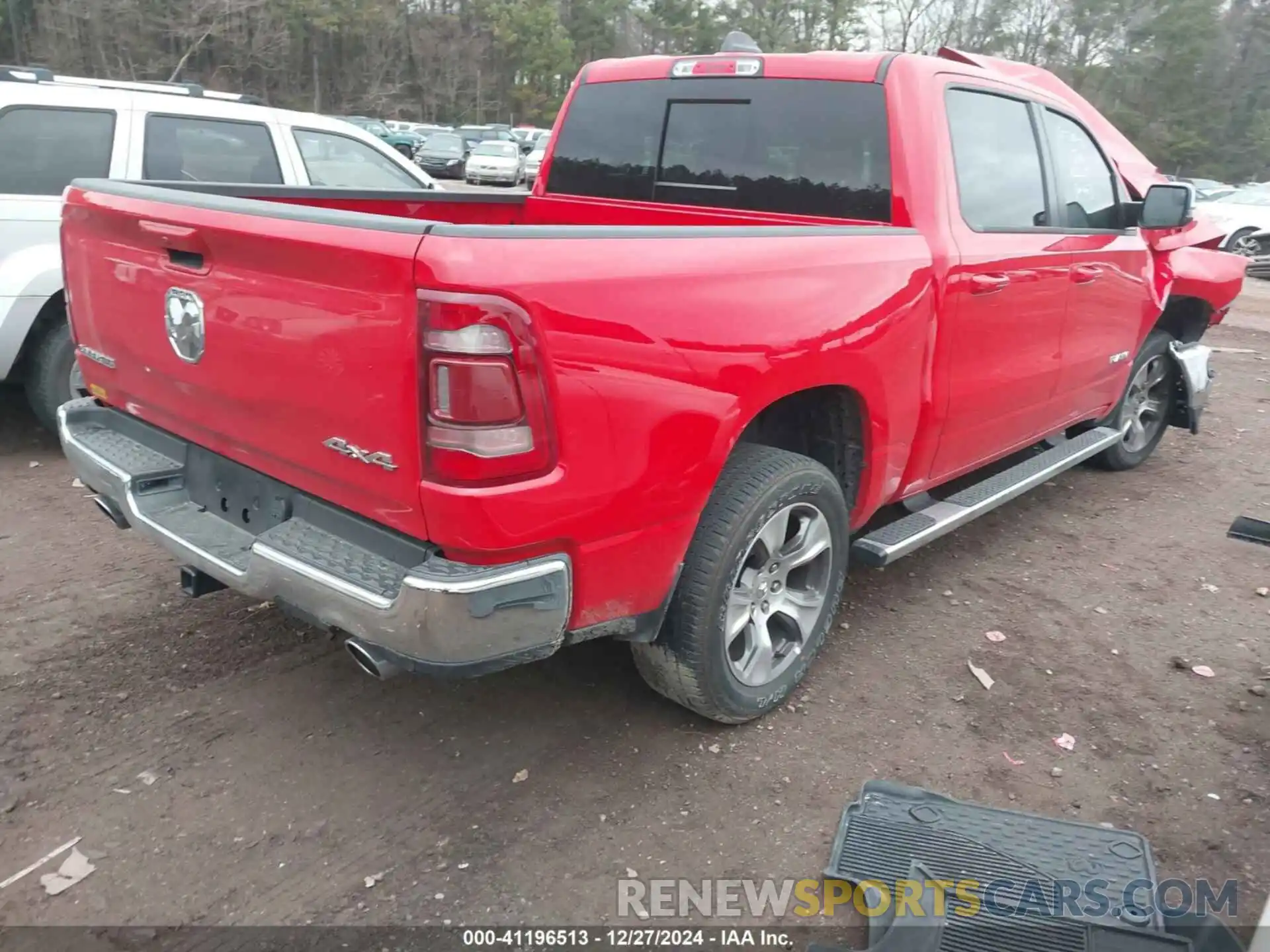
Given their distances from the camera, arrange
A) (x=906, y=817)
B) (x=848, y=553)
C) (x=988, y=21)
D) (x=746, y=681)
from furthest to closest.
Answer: (x=988, y=21) → (x=848, y=553) → (x=746, y=681) → (x=906, y=817)

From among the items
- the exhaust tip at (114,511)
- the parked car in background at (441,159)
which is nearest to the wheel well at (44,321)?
the exhaust tip at (114,511)

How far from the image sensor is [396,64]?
57.0 metres

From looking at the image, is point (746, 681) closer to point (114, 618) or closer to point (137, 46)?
point (114, 618)

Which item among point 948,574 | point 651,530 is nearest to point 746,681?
point 651,530

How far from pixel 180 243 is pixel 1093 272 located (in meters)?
3.66

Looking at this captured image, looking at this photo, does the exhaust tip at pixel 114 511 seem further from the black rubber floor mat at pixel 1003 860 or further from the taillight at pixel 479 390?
the black rubber floor mat at pixel 1003 860

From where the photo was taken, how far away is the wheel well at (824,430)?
320 cm

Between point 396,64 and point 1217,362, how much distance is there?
184ft

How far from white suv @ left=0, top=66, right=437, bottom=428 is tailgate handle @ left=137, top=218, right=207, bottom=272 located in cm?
241

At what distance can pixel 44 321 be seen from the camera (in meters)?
5.14

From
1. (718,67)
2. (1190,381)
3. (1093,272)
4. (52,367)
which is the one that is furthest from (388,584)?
(1190,381)

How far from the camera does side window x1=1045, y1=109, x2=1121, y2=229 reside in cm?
427

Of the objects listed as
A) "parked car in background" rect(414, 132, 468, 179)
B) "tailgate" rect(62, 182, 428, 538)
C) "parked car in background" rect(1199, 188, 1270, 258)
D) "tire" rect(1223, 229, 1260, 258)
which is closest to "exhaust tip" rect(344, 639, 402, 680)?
"tailgate" rect(62, 182, 428, 538)

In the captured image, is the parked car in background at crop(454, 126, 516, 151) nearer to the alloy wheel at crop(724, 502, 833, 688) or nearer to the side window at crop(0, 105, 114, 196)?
the side window at crop(0, 105, 114, 196)
